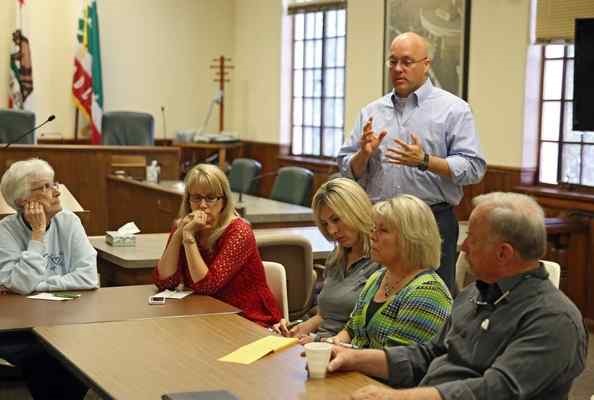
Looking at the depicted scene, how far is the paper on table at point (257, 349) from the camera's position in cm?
271

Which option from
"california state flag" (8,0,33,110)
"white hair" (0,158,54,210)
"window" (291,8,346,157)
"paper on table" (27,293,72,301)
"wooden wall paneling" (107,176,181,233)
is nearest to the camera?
"paper on table" (27,293,72,301)

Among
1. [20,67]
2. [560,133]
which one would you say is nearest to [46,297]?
[560,133]

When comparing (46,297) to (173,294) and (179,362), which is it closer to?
(173,294)

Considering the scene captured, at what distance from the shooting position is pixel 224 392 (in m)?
2.33

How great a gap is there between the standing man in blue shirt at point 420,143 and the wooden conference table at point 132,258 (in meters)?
0.76

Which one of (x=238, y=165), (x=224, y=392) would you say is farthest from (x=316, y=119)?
(x=224, y=392)

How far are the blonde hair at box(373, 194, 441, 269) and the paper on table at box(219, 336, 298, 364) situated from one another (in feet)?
1.46

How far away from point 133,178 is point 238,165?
1.00 m

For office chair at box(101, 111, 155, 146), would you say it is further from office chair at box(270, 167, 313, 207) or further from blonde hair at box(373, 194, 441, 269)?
blonde hair at box(373, 194, 441, 269)

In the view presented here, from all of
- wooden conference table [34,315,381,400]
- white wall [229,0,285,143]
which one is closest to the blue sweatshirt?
wooden conference table [34,315,381,400]

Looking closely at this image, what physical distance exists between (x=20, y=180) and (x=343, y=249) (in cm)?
138

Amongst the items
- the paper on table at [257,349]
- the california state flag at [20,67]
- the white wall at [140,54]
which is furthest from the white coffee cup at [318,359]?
the white wall at [140,54]

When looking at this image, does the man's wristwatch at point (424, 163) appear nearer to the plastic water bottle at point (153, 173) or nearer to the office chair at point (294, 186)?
the office chair at point (294, 186)

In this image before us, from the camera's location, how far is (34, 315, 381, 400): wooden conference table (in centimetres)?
243
